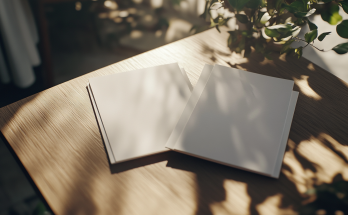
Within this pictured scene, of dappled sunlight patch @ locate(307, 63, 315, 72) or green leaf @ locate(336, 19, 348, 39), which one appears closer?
green leaf @ locate(336, 19, 348, 39)

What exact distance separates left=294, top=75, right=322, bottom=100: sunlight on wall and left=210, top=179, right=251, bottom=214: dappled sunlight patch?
303mm

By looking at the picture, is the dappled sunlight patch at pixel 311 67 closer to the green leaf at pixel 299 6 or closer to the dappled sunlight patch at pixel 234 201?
the green leaf at pixel 299 6

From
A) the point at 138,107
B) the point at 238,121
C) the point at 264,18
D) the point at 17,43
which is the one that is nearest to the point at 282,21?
the point at 264,18

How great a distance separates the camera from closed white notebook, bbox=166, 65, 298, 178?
471mm

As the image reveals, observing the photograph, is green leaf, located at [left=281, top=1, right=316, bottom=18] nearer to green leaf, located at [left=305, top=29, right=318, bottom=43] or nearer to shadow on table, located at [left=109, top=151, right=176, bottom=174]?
green leaf, located at [left=305, top=29, right=318, bottom=43]

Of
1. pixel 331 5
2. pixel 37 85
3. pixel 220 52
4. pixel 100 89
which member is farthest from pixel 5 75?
pixel 331 5

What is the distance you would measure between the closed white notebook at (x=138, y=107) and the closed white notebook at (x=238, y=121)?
3 cm

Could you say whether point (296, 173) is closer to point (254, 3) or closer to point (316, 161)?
→ point (316, 161)

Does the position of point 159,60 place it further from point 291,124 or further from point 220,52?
point 291,124

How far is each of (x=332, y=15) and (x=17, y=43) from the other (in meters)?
1.38

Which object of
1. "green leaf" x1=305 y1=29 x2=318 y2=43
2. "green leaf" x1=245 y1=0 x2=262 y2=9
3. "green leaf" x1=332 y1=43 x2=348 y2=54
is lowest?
"green leaf" x1=332 y1=43 x2=348 y2=54

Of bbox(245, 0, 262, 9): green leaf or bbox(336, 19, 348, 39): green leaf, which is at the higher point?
bbox(245, 0, 262, 9): green leaf

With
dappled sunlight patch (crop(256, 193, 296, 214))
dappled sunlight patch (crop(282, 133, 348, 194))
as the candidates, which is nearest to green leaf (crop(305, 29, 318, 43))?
dappled sunlight patch (crop(282, 133, 348, 194))

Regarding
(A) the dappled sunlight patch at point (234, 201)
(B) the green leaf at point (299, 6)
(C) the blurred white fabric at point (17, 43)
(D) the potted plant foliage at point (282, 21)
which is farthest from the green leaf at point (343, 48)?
(C) the blurred white fabric at point (17, 43)
